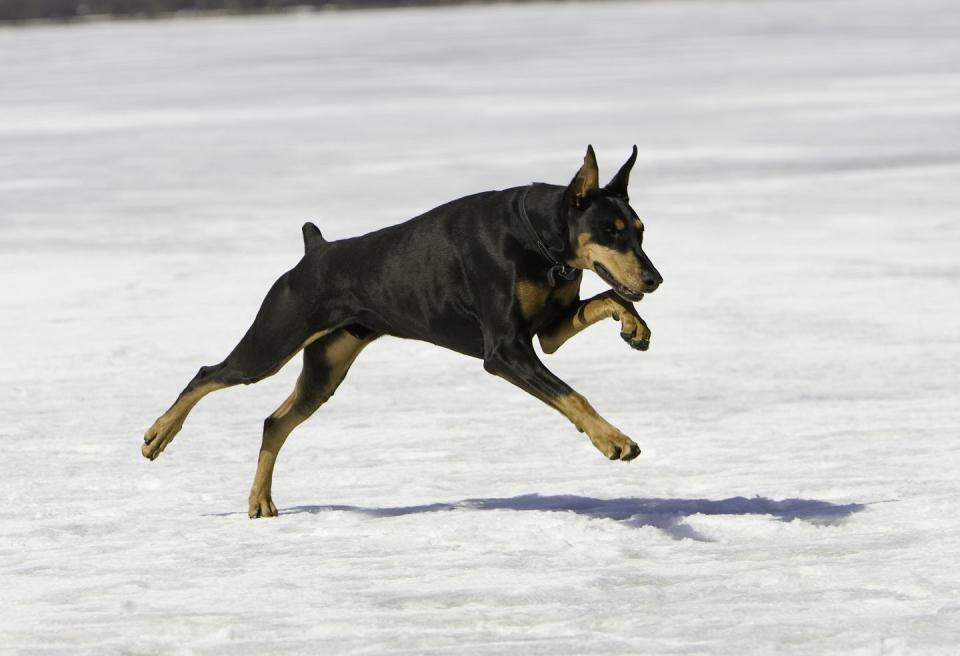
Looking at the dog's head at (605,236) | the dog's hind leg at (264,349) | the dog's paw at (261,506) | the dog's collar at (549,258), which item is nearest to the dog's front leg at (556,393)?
the dog's collar at (549,258)

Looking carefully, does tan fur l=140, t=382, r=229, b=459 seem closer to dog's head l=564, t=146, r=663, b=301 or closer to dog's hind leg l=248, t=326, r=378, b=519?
dog's hind leg l=248, t=326, r=378, b=519

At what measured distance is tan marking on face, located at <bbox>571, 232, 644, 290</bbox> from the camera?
17.9ft

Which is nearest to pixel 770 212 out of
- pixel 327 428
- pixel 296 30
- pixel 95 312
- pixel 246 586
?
pixel 95 312

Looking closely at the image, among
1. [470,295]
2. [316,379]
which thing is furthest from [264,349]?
[470,295]

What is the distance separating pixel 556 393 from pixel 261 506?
4.47ft

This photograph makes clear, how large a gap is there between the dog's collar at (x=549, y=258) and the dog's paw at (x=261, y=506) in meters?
1.42

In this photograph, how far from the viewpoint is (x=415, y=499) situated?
6.57 m

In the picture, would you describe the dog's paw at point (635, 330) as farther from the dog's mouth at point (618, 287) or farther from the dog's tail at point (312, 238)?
the dog's tail at point (312, 238)

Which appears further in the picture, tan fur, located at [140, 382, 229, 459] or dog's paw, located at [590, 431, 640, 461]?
tan fur, located at [140, 382, 229, 459]

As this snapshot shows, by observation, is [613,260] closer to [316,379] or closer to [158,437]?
[316,379]

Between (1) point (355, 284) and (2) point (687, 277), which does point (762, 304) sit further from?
(1) point (355, 284)

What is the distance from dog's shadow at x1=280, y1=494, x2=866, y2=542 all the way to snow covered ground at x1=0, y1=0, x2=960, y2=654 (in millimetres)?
22

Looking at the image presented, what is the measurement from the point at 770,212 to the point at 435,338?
897 centimetres

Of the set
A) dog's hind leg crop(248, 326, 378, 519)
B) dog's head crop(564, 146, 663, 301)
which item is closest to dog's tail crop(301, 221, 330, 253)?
dog's hind leg crop(248, 326, 378, 519)
